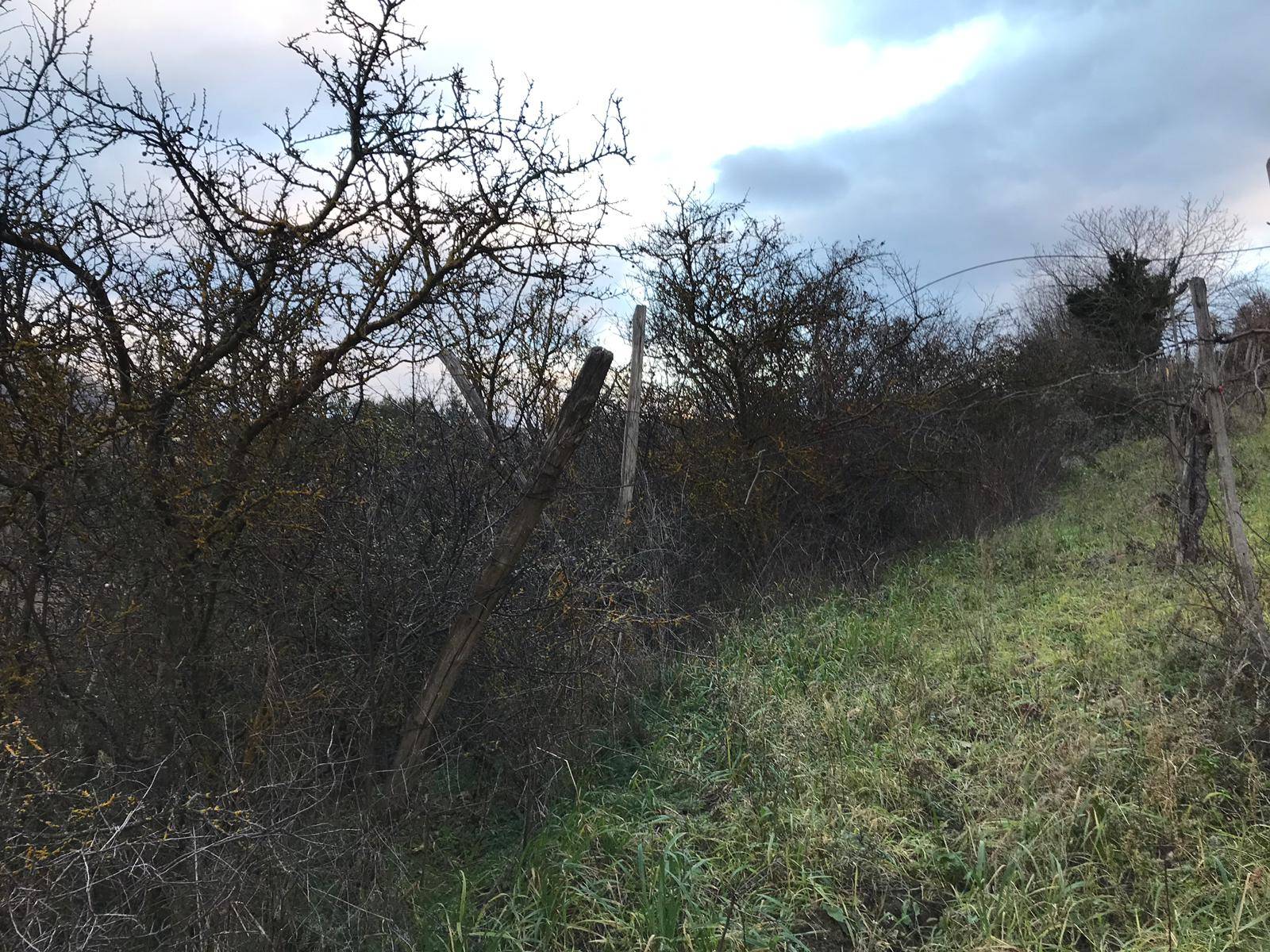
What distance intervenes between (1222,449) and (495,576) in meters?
4.20

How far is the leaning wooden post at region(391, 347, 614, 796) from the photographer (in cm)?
366

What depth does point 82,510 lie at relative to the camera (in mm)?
2938

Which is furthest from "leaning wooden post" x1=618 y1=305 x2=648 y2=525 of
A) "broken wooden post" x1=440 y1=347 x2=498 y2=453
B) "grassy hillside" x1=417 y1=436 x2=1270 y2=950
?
"grassy hillside" x1=417 y1=436 x2=1270 y2=950

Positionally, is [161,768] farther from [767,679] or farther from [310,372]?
[767,679]

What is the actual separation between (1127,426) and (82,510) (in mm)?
16330

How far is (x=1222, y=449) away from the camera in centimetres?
459

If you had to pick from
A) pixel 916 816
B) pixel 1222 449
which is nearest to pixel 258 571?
pixel 916 816

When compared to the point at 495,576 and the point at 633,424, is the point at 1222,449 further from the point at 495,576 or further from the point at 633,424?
the point at 633,424

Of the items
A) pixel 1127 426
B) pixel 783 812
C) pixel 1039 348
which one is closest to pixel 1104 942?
pixel 783 812

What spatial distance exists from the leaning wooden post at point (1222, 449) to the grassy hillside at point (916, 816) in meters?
0.40

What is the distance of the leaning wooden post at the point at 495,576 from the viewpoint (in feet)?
12.0

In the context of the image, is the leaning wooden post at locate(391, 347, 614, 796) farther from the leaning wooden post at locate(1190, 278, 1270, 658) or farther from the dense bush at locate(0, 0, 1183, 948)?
the leaning wooden post at locate(1190, 278, 1270, 658)

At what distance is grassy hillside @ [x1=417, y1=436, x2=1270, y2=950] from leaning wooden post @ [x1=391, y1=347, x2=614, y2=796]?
1.68ft

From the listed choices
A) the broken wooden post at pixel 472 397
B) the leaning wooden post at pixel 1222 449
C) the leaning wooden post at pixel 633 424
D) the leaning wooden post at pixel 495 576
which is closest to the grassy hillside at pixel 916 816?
the leaning wooden post at pixel 1222 449
